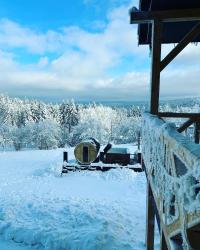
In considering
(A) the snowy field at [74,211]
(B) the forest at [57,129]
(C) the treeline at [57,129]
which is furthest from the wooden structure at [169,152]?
(C) the treeline at [57,129]

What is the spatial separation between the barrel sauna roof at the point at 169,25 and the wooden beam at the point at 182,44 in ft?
1.52

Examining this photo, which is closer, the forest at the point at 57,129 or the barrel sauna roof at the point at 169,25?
the barrel sauna roof at the point at 169,25

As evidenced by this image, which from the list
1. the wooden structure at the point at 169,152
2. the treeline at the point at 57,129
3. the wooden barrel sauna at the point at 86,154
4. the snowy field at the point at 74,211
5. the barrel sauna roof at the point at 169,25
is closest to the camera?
the wooden structure at the point at 169,152

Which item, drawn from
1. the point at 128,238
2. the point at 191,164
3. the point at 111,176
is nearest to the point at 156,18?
the point at 191,164

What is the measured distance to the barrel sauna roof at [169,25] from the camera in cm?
503

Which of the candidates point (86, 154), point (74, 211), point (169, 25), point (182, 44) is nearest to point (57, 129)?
point (86, 154)

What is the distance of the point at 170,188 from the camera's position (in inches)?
81.0

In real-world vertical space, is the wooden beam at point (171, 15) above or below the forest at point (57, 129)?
above

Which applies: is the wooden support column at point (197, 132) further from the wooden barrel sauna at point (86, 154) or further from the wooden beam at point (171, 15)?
the wooden barrel sauna at point (86, 154)

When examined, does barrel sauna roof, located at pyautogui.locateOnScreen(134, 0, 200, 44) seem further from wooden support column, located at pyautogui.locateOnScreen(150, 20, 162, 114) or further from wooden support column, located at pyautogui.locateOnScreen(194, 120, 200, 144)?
wooden support column, located at pyautogui.locateOnScreen(194, 120, 200, 144)

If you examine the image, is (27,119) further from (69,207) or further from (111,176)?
(69,207)

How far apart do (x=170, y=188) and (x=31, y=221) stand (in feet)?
29.0

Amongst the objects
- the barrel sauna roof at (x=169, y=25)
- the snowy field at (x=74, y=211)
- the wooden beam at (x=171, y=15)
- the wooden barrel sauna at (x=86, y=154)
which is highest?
the barrel sauna roof at (x=169, y=25)

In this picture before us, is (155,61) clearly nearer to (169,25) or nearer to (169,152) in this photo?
(169,25)
